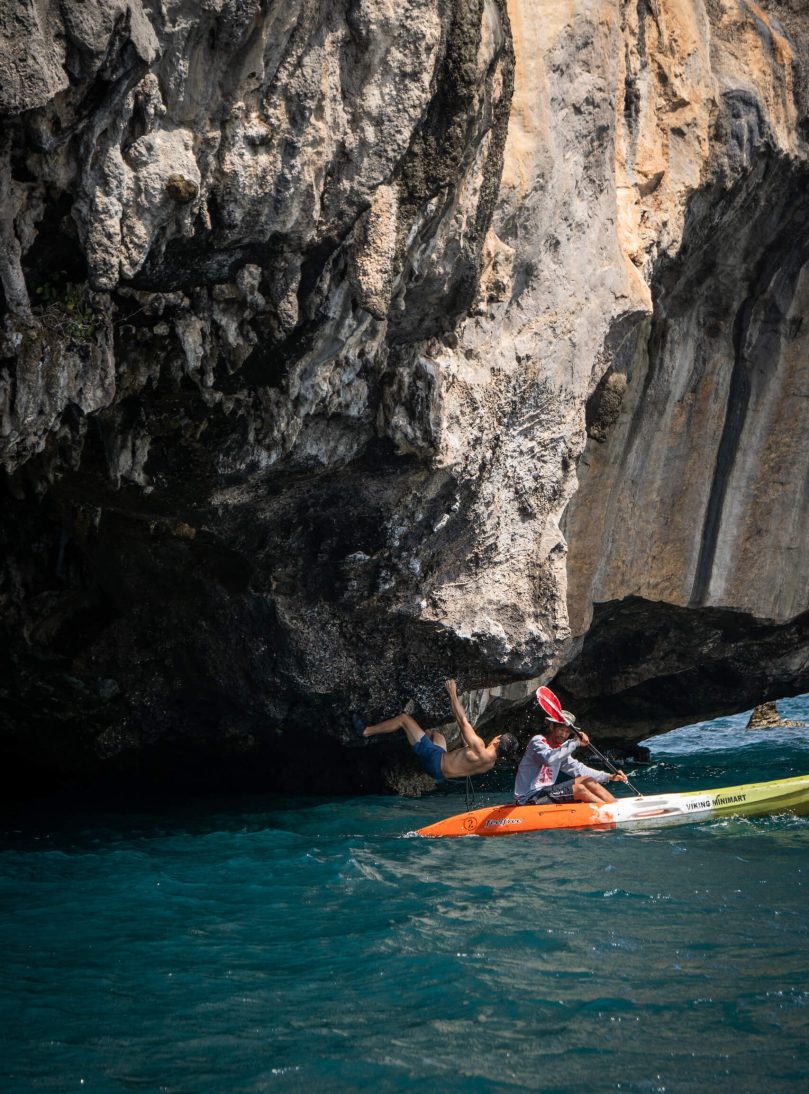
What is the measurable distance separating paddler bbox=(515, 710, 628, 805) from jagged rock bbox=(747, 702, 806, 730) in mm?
16008

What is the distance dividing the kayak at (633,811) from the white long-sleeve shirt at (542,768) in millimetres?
472

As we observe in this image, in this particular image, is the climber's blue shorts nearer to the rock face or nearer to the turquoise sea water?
the rock face

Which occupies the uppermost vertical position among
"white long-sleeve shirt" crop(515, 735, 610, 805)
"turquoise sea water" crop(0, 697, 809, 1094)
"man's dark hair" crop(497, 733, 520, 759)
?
"white long-sleeve shirt" crop(515, 735, 610, 805)

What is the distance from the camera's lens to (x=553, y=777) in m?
11.5

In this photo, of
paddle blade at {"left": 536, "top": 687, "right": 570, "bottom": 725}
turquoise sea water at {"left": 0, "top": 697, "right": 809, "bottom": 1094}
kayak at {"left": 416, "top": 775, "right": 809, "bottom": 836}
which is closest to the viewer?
turquoise sea water at {"left": 0, "top": 697, "right": 809, "bottom": 1094}

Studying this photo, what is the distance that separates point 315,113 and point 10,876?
240 inches

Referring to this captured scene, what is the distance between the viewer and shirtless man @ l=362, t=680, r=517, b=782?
440 inches

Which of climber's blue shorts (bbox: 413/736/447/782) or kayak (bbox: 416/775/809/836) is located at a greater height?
climber's blue shorts (bbox: 413/736/447/782)

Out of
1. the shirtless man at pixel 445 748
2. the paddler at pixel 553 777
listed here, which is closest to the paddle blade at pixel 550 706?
the paddler at pixel 553 777

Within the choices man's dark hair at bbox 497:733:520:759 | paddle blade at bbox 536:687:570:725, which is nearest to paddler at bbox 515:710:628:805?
paddle blade at bbox 536:687:570:725

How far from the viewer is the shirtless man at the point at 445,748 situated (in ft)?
36.7

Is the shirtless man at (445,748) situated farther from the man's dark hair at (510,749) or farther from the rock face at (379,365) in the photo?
the man's dark hair at (510,749)

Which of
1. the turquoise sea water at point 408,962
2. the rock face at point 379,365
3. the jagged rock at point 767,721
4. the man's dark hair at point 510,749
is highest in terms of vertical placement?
the rock face at point 379,365

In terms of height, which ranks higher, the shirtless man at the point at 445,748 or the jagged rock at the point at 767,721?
the shirtless man at the point at 445,748
